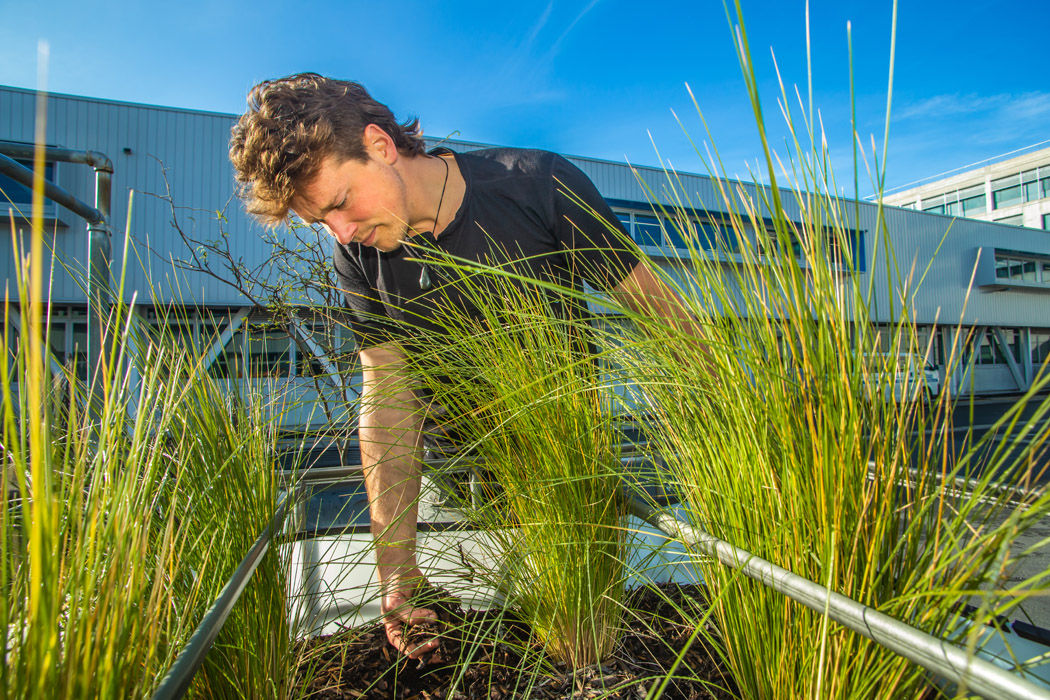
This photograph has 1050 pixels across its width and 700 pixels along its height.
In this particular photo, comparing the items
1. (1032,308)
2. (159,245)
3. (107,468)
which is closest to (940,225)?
(1032,308)

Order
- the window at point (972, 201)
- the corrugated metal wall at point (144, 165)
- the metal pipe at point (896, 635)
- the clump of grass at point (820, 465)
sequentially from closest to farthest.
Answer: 1. the metal pipe at point (896, 635)
2. the clump of grass at point (820, 465)
3. the corrugated metal wall at point (144, 165)
4. the window at point (972, 201)

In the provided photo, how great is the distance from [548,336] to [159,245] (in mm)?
10306

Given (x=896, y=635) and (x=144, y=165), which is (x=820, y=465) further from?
(x=144, y=165)

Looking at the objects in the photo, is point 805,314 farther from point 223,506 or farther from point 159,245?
point 159,245

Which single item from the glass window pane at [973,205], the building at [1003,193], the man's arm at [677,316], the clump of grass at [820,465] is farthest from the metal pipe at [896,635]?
the glass window pane at [973,205]

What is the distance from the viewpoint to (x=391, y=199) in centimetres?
125

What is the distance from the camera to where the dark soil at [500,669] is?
647mm

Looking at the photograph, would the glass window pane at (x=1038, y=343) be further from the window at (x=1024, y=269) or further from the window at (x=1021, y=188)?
the window at (x=1021, y=188)

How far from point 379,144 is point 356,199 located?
0.16 meters

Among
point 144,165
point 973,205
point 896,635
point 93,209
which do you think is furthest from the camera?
point 973,205

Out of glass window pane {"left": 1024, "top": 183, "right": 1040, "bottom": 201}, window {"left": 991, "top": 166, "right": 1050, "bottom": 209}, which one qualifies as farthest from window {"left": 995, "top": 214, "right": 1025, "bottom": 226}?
glass window pane {"left": 1024, "top": 183, "right": 1040, "bottom": 201}

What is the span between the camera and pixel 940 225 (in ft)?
55.1

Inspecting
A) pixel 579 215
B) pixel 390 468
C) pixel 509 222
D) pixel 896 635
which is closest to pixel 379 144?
pixel 509 222

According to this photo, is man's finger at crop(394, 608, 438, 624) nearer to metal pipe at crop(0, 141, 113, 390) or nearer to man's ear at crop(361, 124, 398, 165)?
man's ear at crop(361, 124, 398, 165)
